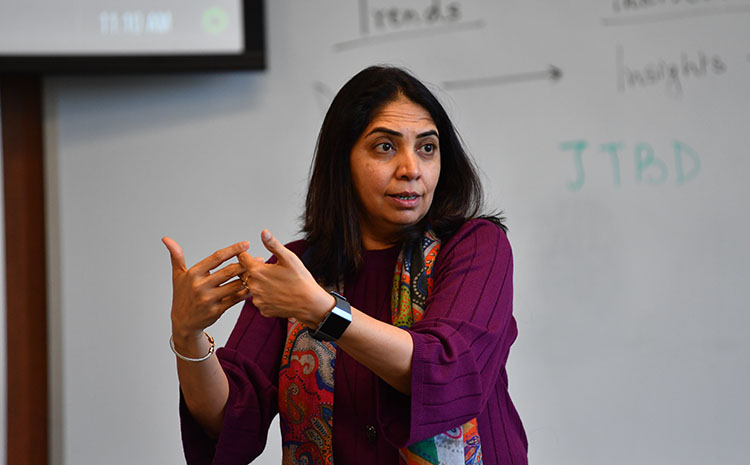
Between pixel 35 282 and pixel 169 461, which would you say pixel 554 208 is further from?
pixel 35 282

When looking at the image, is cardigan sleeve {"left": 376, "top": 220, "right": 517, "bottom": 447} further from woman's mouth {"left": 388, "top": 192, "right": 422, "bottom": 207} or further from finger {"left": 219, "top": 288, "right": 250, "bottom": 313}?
finger {"left": 219, "top": 288, "right": 250, "bottom": 313}

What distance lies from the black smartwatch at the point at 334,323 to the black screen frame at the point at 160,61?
1.05 metres

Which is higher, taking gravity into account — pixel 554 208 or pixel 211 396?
pixel 554 208

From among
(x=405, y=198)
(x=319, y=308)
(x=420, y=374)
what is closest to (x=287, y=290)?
(x=319, y=308)

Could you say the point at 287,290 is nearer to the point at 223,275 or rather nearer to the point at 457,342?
the point at 223,275

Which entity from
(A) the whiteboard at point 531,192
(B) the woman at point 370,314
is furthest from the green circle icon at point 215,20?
(B) the woman at point 370,314

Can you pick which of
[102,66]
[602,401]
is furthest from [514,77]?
[102,66]

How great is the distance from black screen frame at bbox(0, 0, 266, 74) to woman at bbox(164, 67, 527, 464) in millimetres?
649

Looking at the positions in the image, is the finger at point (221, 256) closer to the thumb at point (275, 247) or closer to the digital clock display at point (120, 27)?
the thumb at point (275, 247)

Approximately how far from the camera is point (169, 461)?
5.95 feet

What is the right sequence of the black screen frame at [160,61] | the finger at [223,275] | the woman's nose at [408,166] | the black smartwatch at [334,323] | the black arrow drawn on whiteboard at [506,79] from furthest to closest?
1. the black arrow drawn on whiteboard at [506,79]
2. the black screen frame at [160,61]
3. the woman's nose at [408,166]
4. the finger at [223,275]
5. the black smartwatch at [334,323]

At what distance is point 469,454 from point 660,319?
1002 millimetres

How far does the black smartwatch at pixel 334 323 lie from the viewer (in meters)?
0.89

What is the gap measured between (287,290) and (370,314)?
26cm
